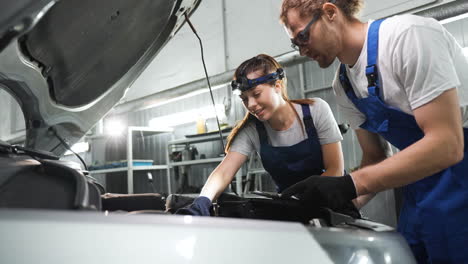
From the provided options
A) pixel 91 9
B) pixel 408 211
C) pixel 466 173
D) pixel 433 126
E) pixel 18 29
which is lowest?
pixel 408 211

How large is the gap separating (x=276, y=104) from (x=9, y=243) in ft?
4.29

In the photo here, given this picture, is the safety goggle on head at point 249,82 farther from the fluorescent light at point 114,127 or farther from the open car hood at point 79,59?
the fluorescent light at point 114,127

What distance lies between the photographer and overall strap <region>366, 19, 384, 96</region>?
0.97m

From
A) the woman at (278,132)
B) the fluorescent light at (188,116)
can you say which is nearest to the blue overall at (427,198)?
the woman at (278,132)

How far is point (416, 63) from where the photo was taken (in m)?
0.83

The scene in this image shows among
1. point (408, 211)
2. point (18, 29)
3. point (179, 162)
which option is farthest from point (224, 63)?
point (18, 29)

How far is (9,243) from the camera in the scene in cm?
38

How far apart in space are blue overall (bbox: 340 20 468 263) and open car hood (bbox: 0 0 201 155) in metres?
0.61

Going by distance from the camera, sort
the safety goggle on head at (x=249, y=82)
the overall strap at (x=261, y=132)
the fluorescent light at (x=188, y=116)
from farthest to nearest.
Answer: the fluorescent light at (x=188, y=116)
the overall strap at (x=261, y=132)
the safety goggle on head at (x=249, y=82)

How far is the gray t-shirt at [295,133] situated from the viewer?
161 cm

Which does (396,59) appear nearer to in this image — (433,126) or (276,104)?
(433,126)

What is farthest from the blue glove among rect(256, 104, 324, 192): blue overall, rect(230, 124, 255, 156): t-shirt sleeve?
rect(256, 104, 324, 192): blue overall

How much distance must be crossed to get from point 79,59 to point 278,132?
0.95 metres

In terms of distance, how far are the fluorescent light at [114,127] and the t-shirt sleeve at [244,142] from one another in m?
5.28
